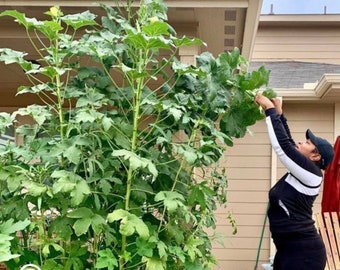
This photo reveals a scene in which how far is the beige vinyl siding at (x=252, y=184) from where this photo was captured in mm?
6078

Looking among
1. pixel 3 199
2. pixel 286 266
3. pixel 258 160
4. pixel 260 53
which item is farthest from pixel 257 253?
pixel 3 199

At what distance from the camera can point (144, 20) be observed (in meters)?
2.45

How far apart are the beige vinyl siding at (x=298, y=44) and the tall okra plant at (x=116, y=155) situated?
593cm

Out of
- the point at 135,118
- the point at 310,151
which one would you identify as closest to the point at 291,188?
the point at 310,151

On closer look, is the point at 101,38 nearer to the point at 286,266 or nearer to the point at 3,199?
the point at 3,199

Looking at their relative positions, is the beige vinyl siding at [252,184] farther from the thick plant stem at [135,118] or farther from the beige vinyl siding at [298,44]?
the thick plant stem at [135,118]

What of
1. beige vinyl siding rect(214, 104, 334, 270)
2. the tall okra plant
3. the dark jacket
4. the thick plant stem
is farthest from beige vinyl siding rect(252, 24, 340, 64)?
the thick plant stem

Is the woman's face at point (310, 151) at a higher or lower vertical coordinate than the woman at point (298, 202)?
higher

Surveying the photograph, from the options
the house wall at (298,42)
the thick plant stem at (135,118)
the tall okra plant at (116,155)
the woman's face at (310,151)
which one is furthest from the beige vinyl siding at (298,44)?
the thick plant stem at (135,118)

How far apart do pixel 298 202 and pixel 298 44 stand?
5.93 m

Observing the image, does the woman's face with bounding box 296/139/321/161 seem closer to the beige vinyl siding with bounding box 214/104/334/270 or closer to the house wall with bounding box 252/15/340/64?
the beige vinyl siding with bounding box 214/104/334/270

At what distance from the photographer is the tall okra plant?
219 centimetres

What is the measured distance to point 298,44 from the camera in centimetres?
842

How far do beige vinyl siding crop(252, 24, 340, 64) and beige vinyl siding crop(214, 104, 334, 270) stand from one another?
2.43 m
